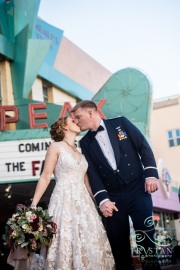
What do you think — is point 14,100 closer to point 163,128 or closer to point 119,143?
point 119,143

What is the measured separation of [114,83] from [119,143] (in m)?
9.13

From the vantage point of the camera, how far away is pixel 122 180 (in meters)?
3.46

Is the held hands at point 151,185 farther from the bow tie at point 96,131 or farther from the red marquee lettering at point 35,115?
the red marquee lettering at point 35,115

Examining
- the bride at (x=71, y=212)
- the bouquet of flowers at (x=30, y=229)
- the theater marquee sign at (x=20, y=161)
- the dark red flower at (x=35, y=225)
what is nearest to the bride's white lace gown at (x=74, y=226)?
the bride at (x=71, y=212)

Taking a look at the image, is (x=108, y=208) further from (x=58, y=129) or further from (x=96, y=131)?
(x=58, y=129)

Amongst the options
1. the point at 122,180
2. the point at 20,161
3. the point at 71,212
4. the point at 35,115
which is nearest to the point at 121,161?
the point at 122,180

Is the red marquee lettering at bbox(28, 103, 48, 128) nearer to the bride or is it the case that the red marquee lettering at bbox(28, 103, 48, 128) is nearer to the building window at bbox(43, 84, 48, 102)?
the building window at bbox(43, 84, 48, 102)

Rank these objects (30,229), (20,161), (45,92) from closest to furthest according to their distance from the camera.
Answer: (30,229) → (20,161) → (45,92)

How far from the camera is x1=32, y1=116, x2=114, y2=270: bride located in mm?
3547

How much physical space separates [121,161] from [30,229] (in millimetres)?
1060

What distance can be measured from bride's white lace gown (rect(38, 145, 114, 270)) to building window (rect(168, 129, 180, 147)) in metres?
22.1

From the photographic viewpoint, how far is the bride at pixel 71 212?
3.55 meters

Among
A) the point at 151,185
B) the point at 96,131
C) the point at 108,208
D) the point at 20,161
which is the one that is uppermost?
the point at 20,161

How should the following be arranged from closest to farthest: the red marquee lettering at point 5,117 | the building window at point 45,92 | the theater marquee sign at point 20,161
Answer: the theater marquee sign at point 20,161, the red marquee lettering at point 5,117, the building window at point 45,92
